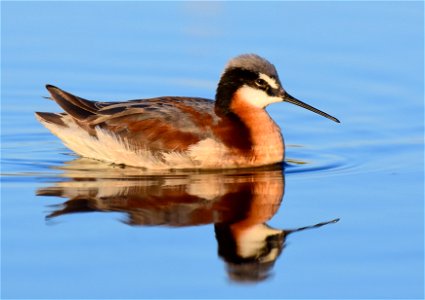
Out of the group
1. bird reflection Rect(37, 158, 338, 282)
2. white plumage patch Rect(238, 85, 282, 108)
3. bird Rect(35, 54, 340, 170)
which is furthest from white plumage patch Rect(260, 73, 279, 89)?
bird reflection Rect(37, 158, 338, 282)

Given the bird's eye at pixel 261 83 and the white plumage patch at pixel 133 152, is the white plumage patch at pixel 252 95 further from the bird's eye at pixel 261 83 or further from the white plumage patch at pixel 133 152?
the white plumage patch at pixel 133 152

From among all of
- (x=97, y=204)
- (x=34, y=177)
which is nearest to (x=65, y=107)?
(x=34, y=177)

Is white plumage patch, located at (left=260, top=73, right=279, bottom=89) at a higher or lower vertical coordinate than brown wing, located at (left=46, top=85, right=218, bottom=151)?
higher

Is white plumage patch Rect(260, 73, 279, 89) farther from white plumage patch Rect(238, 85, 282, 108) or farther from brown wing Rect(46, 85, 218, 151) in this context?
brown wing Rect(46, 85, 218, 151)

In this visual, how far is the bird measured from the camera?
682 inches

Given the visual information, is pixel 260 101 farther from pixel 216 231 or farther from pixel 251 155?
pixel 216 231

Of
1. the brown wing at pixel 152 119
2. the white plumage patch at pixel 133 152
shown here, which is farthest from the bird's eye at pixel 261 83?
the white plumage patch at pixel 133 152

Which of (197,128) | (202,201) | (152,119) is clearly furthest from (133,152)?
(202,201)

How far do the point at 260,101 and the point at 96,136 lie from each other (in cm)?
234

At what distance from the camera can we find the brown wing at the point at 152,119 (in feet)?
57.2

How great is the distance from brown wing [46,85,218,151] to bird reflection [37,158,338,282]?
1.55 feet

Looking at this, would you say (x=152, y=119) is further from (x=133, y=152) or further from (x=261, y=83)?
(x=261, y=83)

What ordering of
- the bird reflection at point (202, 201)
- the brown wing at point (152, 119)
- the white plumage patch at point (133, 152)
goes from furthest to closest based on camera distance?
1. the brown wing at point (152, 119)
2. the white plumage patch at point (133, 152)
3. the bird reflection at point (202, 201)

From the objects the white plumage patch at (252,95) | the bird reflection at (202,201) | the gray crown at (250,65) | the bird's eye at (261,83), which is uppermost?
the gray crown at (250,65)
